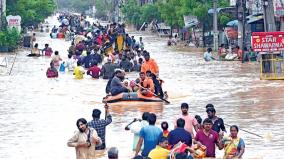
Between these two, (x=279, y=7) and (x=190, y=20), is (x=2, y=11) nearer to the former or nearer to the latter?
(x=190, y=20)

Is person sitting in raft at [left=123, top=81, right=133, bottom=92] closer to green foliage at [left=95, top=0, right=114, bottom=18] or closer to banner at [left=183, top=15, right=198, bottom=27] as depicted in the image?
banner at [left=183, top=15, right=198, bottom=27]

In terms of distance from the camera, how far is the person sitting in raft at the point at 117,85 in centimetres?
2817

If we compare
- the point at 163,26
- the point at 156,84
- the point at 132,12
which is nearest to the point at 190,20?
the point at 163,26

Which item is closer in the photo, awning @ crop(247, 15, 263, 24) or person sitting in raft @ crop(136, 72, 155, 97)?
person sitting in raft @ crop(136, 72, 155, 97)

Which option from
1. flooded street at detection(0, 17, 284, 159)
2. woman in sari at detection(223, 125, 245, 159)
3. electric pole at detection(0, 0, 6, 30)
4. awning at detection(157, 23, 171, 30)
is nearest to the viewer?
woman in sari at detection(223, 125, 245, 159)

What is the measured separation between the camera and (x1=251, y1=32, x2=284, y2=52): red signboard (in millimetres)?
36531

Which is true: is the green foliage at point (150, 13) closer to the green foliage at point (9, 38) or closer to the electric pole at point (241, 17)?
the green foliage at point (9, 38)

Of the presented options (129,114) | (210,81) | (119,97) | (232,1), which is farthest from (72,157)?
(232,1)

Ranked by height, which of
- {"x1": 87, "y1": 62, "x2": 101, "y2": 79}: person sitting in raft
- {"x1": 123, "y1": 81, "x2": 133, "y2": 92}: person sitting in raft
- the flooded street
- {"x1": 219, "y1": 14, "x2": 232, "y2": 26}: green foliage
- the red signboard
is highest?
{"x1": 219, "y1": 14, "x2": 232, "y2": 26}: green foliage

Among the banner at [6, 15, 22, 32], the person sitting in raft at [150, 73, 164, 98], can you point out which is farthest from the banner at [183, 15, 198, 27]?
the person sitting in raft at [150, 73, 164, 98]

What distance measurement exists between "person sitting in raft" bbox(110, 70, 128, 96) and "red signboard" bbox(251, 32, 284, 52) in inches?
376

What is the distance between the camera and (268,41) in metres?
36.7

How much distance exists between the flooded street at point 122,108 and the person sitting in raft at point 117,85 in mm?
675

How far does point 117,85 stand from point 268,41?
10279 millimetres
